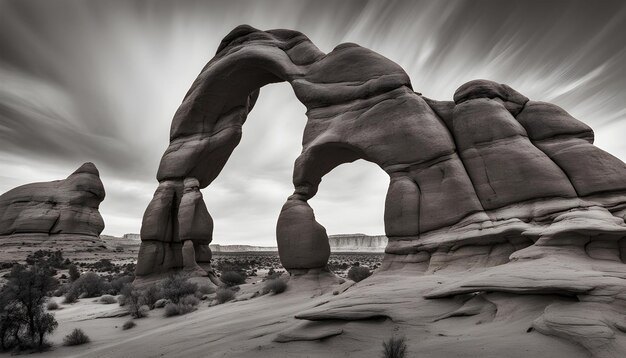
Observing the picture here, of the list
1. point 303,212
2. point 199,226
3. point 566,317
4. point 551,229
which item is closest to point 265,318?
point 303,212

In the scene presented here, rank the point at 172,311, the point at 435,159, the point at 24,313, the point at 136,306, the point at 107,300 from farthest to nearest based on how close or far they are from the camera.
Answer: the point at 107,300, the point at 136,306, the point at 172,311, the point at 435,159, the point at 24,313

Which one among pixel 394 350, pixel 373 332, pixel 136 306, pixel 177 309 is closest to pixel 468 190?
pixel 373 332

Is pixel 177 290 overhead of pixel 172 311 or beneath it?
overhead

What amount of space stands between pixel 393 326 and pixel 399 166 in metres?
5.23

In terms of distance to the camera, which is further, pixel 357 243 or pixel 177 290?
pixel 357 243

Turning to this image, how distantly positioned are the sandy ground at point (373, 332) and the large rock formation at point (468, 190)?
0.12m

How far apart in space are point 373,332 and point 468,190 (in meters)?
4.88

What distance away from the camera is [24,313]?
23.2ft

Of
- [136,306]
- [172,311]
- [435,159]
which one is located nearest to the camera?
[435,159]

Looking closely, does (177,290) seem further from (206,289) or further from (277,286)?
(277,286)

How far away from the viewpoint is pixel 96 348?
6.71m

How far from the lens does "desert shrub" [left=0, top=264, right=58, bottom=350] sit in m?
6.84

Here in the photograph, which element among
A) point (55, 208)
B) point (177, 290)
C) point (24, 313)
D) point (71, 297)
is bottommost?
point (71, 297)

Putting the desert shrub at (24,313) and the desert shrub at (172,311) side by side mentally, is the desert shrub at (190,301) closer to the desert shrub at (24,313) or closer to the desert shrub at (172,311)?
the desert shrub at (172,311)
